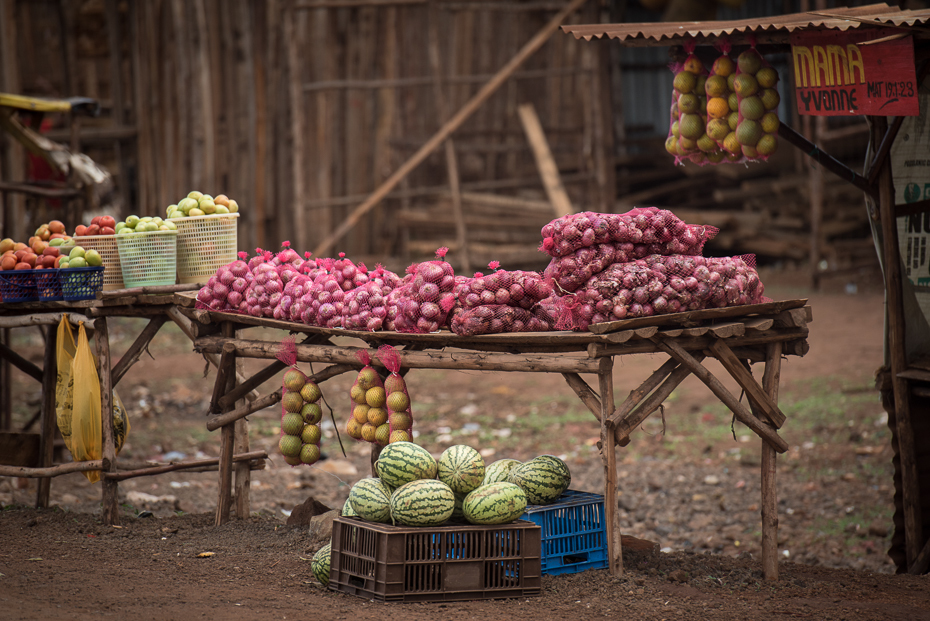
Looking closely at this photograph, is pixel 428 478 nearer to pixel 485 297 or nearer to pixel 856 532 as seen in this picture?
pixel 485 297

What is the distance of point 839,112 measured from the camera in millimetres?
5473

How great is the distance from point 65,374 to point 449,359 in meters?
2.70

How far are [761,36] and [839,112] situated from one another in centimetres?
65

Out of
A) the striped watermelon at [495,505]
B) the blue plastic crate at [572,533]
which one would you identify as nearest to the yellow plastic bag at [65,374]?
the striped watermelon at [495,505]

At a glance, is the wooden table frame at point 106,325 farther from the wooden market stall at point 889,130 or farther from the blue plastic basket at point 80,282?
the wooden market stall at point 889,130

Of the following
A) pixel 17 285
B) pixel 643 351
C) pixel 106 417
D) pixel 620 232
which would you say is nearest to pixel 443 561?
pixel 643 351

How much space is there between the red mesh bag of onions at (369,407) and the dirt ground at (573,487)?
0.80 m

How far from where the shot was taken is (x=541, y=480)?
5043 millimetres

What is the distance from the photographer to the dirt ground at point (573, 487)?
4570mm

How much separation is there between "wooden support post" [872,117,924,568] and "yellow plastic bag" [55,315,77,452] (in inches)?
206

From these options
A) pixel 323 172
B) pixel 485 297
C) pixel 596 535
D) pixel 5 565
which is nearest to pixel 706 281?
pixel 485 297

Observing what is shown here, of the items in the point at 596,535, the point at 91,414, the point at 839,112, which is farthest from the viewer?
the point at 91,414

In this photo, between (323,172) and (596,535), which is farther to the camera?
(323,172)

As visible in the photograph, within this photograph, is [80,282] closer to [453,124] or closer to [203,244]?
[203,244]
